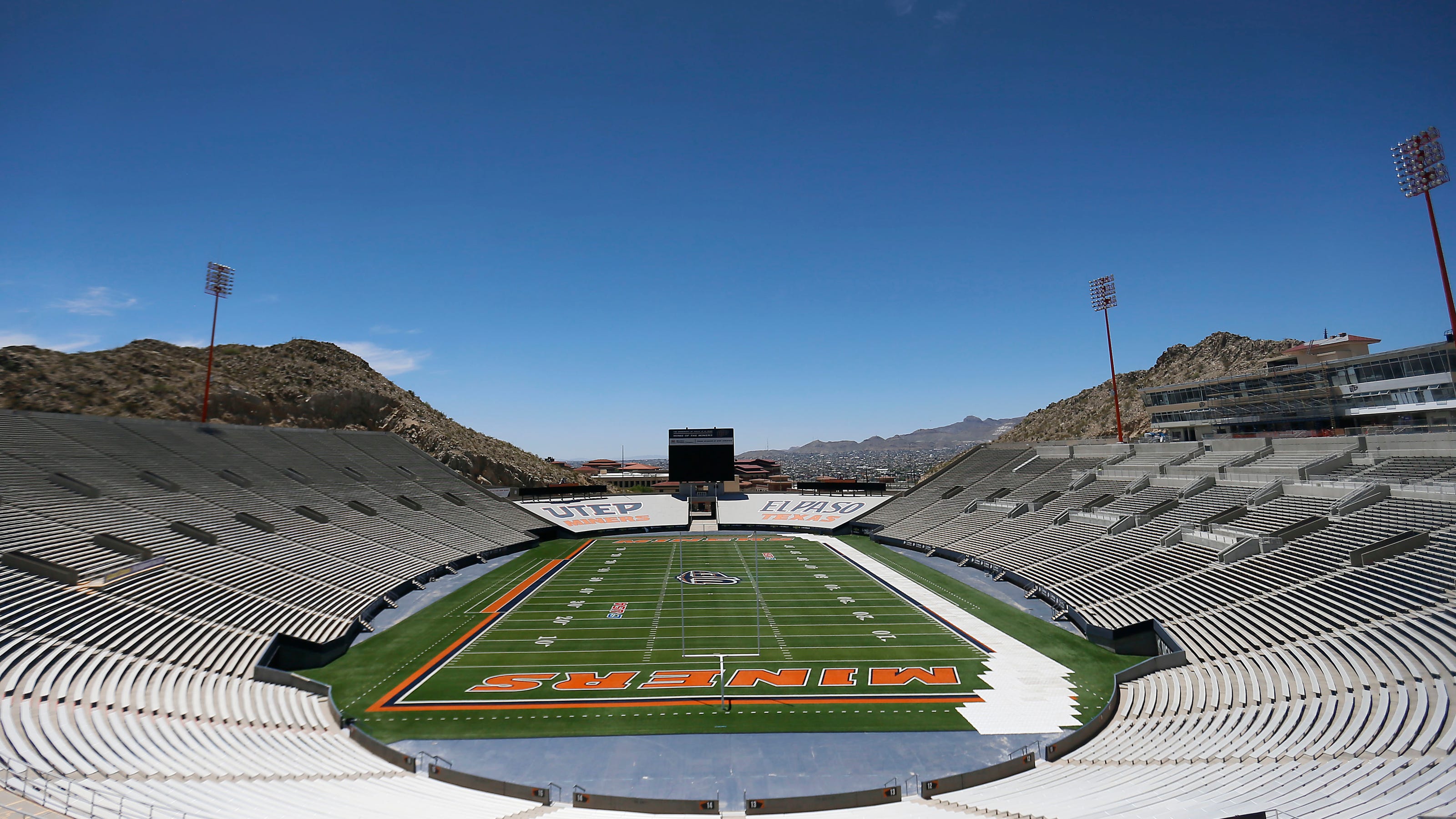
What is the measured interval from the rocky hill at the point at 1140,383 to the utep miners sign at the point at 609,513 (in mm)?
53662

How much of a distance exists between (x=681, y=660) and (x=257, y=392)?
66.6 metres

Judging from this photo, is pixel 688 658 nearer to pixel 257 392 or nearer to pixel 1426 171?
pixel 1426 171

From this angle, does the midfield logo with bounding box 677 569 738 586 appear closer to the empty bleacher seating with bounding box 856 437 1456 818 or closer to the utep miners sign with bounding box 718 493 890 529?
the empty bleacher seating with bounding box 856 437 1456 818

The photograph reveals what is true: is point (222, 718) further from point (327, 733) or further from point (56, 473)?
point (56, 473)

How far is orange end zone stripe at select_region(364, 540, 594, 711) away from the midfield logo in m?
7.19

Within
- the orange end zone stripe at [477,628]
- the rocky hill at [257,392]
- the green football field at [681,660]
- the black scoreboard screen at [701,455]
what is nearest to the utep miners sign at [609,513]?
the black scoreboard screen at [701,455]

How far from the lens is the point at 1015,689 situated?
16406 mm

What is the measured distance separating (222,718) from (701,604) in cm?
1567

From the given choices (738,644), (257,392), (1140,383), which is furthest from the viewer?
(1140,383)

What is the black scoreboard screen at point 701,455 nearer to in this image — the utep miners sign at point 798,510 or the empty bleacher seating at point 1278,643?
the utep miners sign at point 798,510

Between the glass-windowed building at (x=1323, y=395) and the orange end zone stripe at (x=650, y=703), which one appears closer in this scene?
the orange end zone stripe at (x=650, y=703)

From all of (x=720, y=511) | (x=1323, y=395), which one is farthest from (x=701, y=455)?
(x=1323, y=395)

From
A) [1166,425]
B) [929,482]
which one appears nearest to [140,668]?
[929,482]

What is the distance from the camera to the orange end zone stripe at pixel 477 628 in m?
16.4
